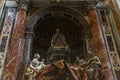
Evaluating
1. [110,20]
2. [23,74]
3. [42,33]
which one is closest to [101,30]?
[110,20]

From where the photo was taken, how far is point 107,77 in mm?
7625

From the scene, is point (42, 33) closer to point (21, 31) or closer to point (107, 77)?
point (21, 31)

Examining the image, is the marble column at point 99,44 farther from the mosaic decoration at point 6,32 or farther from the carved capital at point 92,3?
the mosaic decoration at point 6,32

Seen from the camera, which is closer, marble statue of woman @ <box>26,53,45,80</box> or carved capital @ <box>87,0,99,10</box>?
marble statue of woman @ <box>26,53,45,80</box>

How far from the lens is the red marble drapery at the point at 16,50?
7.76m

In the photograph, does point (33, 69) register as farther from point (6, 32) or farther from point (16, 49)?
point (6, 32)

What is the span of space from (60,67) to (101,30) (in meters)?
3.37

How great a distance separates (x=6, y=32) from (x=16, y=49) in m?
1.35

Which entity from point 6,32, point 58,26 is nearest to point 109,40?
point 58,26

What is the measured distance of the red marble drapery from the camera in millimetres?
7762

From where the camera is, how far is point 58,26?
37.3ft

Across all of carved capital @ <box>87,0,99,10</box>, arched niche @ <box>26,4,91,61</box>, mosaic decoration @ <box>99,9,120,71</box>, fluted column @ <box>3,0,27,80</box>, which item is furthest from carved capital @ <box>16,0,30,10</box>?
mosaic decoration @ <box>99,9,120,71</box>

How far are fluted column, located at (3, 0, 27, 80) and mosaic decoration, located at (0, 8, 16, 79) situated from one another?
333 mm

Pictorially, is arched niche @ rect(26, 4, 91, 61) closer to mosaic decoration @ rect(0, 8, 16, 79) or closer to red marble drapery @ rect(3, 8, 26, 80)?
red marble drapery @ rect(3, 8, 26, 80)
